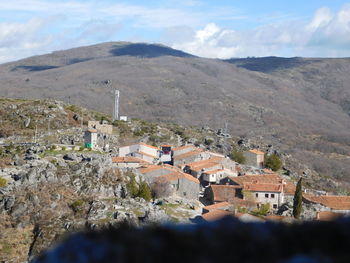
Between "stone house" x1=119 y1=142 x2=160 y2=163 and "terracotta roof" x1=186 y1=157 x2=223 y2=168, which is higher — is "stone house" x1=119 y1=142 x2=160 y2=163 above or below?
above

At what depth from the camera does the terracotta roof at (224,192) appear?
4189 centimetres

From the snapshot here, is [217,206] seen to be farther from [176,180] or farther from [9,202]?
[9,202]

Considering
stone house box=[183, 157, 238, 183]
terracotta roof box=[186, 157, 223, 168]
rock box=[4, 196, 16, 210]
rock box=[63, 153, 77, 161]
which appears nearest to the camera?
rock box=[4, 196, 16, 210]

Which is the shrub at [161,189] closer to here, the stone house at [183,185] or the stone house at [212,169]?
the stone house at [183,185]

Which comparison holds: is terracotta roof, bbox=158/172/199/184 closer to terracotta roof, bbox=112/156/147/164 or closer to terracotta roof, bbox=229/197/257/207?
terracotta roof, bbox=229/197/257/207

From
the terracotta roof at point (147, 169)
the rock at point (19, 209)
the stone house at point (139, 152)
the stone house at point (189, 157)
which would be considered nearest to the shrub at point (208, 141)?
the stone house at point (189, 157)

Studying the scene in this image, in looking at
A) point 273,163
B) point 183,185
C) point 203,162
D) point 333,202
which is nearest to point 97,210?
point 183,185

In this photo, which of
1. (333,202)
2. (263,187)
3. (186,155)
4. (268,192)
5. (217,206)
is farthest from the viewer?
(186,155)

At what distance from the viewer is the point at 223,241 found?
582 centimetres

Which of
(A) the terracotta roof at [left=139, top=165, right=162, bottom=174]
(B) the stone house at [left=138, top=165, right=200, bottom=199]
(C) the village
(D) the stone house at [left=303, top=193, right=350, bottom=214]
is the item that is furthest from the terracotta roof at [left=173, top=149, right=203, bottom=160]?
(D) the stone house at [left=303, top=193, right=350, bottom=214]

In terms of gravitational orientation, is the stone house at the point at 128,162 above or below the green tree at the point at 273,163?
above

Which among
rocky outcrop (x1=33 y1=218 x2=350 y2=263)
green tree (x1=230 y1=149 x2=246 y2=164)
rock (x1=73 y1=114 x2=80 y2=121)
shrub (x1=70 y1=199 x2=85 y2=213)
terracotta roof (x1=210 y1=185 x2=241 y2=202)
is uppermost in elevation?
rocky outcrop (x1=33 y1=218 x2=350 y2=263)

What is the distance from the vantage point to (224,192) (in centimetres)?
4259

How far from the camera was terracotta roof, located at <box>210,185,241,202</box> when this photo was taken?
4189 centimetres
